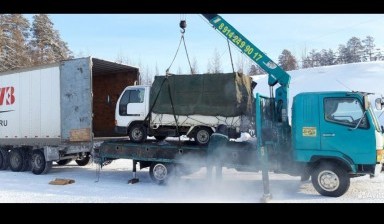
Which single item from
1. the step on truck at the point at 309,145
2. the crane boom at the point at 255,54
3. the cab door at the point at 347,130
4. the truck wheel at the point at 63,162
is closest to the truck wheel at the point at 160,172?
the step on truck at the point at 309,145

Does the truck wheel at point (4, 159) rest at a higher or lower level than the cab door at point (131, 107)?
lower

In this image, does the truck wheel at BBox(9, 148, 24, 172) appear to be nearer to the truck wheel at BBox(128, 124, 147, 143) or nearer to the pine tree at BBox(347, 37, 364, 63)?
the truck wheel at BBox(128, 124, 147, 143)

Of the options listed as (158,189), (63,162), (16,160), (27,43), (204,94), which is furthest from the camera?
(27,43)

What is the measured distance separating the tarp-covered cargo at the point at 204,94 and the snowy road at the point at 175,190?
6.48ft

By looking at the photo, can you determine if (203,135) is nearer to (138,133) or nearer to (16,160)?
(138,133)

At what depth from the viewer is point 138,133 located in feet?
35.7

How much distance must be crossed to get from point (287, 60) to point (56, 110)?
208 feet

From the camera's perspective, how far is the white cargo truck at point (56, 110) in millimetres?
11203

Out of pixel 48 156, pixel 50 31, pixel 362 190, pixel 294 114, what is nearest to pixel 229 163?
pixel 294 114

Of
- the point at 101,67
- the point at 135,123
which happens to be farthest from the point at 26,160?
the point at 135,123

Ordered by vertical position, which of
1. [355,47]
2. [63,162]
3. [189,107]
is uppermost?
[355,47]

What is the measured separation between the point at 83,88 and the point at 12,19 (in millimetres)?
29138

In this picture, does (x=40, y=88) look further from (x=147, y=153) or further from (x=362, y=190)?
(x=362, y=190)

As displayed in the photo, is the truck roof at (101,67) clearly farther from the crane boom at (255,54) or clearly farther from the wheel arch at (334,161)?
the wheel arch at (334,161)
